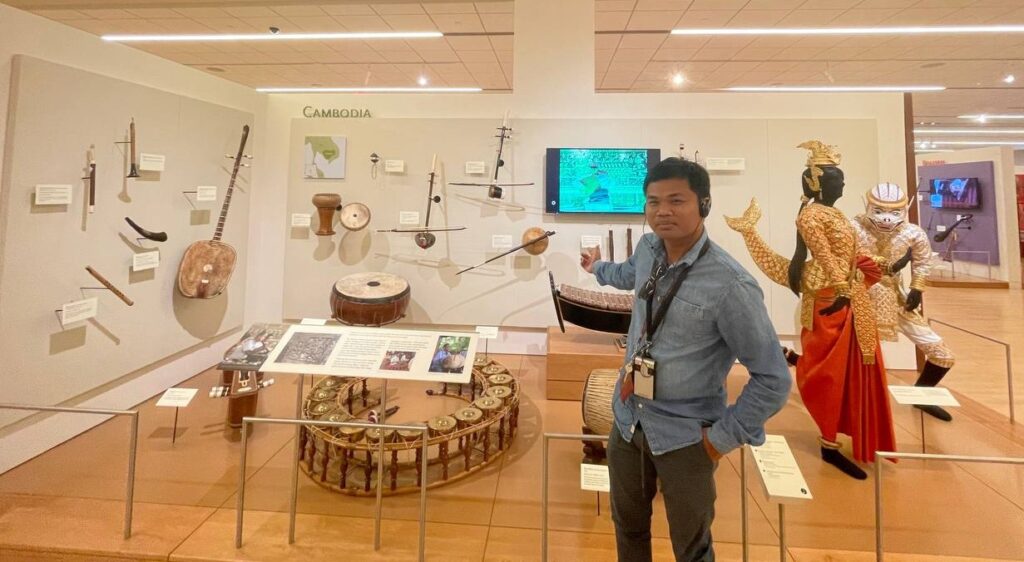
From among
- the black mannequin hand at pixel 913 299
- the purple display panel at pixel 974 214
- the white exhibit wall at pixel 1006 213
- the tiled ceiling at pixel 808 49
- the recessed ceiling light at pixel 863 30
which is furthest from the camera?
the purple display panel at pixel 974 214

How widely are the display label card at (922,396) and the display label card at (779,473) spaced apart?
142 centimetres

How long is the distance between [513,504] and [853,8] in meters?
7.19

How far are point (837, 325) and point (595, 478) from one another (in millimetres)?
1835

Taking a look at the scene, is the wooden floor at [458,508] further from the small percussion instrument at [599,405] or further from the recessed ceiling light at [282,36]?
the recessed ceiling light at [282,36]

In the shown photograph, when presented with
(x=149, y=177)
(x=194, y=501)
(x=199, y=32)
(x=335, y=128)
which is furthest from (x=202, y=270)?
(x=199, y=32)

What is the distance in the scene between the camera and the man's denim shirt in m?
1.19

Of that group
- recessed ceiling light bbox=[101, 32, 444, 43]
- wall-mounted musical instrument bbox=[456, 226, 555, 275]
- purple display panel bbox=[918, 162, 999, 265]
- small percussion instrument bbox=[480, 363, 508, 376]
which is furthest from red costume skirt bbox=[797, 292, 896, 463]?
purple display panel bbox=[918, 162, 999, 265]

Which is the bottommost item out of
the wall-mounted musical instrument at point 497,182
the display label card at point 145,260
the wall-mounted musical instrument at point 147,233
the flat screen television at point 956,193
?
the display label card at point 145,260


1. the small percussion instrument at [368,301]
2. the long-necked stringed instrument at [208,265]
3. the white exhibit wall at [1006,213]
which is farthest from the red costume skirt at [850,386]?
the white exhibit wall at [1006,213]

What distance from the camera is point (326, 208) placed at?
4.48 metres

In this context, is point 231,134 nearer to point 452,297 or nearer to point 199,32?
point 452,297

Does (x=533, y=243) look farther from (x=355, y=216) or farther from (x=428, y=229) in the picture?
(x=355, y=216)

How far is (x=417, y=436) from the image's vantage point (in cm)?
238

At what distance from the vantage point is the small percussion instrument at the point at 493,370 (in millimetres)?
3234
